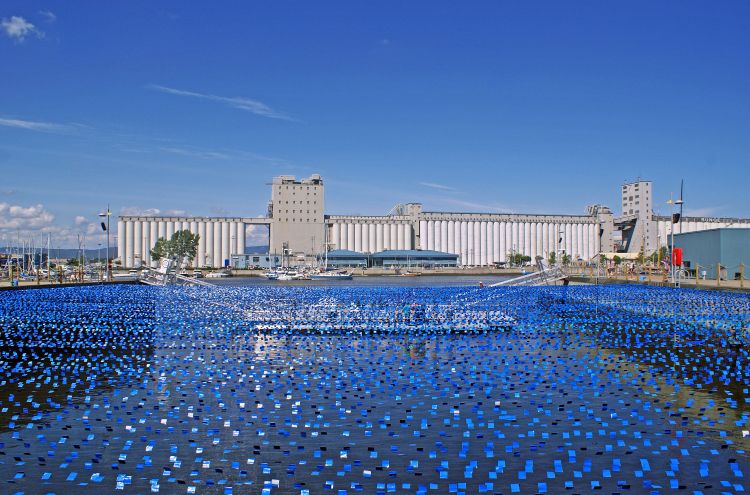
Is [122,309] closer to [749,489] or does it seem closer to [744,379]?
[744,379]

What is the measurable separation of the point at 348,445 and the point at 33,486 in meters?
5.30

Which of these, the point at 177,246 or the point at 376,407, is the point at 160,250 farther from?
the point at 376,407

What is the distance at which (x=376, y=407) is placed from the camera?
16.1 meters

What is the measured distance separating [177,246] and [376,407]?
17468 cm

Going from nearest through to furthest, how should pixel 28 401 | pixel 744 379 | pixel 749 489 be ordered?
pixel 749 489 → pixel 28 401 → pixel 744 379

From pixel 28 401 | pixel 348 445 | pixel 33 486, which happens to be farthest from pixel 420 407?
pixel 28 401

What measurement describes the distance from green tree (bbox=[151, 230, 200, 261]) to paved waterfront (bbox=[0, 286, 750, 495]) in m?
152

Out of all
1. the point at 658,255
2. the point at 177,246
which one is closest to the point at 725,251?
the point at 658,255

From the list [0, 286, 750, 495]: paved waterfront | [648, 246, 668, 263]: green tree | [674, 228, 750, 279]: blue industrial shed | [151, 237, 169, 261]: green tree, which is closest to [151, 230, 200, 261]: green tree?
[151, 237, 169, 261]: green tree

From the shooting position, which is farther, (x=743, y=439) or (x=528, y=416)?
(x=528, y=416)

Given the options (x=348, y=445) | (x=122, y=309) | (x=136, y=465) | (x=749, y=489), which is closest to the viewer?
(x=749, y=489)

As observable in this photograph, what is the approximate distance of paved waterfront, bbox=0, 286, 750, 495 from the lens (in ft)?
36.8

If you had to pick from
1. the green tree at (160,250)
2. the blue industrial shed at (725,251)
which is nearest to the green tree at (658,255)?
the blue industrial shed at (725,251)

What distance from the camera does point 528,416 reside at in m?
15.2
